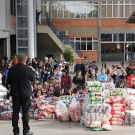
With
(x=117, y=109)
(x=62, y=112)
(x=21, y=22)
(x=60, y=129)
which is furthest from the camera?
(x=21, y=22)

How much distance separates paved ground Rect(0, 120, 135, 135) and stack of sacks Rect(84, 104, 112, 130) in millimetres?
193

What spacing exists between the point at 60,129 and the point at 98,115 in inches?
39.3

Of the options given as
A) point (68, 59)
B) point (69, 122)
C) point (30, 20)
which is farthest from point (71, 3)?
point (69, 122)

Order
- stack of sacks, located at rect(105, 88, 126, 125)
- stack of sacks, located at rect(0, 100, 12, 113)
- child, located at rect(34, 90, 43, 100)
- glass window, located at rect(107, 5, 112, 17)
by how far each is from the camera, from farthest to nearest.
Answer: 1. glass window, located at rect(107, 5, 112, 17)
2. child, located at rect(34, 90, 43, 100)
3. stack of sacks, located at rect(0, 100, 12, 113)
4. stack of sacks, located at rect(105, 88, 126, 125)

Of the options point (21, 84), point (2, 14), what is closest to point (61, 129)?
point (21, 84)

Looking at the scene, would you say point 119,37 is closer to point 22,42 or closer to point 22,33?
point 22,33

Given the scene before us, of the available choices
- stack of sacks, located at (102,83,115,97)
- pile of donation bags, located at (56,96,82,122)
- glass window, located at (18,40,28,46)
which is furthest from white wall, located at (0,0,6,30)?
pile of donation bags, located at (56,96,82,122)

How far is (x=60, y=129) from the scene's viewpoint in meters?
8.69

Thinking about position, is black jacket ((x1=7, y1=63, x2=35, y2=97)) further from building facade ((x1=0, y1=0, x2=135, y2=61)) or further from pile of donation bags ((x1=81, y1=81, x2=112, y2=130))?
building facade ((x1=0, y1=0, x2=135, y2=61))

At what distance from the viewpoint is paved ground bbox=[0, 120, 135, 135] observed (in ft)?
27.4

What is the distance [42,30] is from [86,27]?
354 inches

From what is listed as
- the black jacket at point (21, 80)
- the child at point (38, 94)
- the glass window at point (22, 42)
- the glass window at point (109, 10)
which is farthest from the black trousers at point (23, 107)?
the glass window at point (109, 10)

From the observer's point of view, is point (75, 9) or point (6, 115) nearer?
point (6, 115)

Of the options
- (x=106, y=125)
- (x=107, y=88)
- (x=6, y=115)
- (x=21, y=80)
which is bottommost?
(x=106, y=125)
